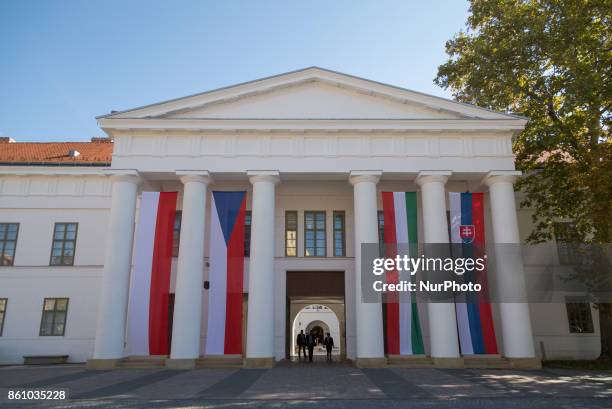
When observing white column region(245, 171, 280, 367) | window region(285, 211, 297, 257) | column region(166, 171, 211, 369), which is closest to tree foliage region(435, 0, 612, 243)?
window region(285, 211, 297, 257)

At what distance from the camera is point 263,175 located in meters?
20.2

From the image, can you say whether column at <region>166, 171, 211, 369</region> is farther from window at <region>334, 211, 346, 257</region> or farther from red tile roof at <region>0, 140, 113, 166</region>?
red tile roof at <region>0, 140, 113, 166</region>

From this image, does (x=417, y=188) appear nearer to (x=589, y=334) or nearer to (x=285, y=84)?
(x=285, y=84)

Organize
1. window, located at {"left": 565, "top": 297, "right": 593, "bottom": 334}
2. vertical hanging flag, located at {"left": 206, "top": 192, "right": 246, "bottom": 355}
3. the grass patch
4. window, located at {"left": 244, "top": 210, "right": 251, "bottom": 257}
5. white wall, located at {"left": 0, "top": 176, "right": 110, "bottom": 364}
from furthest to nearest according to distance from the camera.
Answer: window, located at {"left": 565, "top": 297, "right": 593, "bottom": 334}
window, located at {"left": 244, "top": 210, "right": 251, "bottom": 257}
white wall, located at {"left": 0, "top": 176, "right": 110, "bottom": 364}
vertical hanging flag, located at {"left": 206, "top": 192, "right": 246, "bottom": 355}
the grass patch

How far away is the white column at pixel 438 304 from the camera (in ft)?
61.1

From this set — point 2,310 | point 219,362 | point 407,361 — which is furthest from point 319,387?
point 2,310

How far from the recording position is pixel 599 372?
1745 centimetres

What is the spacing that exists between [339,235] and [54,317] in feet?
47.5

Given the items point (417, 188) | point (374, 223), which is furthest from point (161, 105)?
point (417, 188)

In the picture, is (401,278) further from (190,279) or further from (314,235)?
(190,279)

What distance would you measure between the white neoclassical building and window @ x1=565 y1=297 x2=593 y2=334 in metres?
0.08

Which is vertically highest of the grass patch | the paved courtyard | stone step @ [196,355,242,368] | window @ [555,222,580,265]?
window @ [555,222,580,265]

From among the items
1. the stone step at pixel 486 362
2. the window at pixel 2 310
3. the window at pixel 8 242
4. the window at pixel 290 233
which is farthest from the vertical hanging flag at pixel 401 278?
the window at pixel 8 242

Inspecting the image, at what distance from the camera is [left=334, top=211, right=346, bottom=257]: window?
23266 mm
